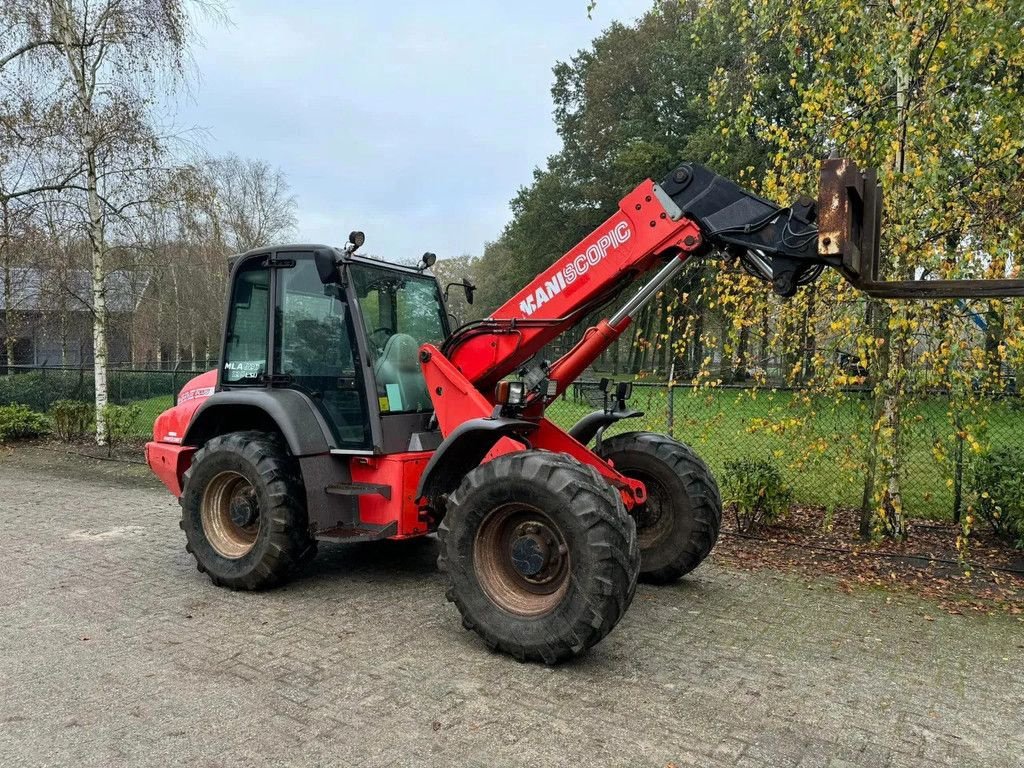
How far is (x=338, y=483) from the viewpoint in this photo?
17.2ft

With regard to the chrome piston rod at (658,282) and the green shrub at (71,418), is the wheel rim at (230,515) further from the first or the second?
the green shrub at (71,418)

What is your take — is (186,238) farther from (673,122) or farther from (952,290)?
(673,122)

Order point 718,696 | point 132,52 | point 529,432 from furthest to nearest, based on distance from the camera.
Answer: point 132,52, point 529,432, point 718,696

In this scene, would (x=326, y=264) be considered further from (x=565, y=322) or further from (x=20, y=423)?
(x=20, y=423)

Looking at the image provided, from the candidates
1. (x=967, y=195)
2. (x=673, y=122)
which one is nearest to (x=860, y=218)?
(x=967, y=195)

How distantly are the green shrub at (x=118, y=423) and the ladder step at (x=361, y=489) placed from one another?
888cm

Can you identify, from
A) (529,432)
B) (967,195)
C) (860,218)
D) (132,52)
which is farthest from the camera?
(132,52)

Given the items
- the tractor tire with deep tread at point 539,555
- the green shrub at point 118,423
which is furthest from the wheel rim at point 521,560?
the green shrub at point 118,423

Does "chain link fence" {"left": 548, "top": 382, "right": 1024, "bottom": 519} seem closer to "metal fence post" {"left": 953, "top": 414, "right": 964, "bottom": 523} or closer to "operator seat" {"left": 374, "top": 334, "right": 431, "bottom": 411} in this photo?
"metal fence post" {"left": 953, "top": 414, "right": 964, "bottom": 523}

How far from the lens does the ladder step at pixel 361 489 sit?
5.10 m

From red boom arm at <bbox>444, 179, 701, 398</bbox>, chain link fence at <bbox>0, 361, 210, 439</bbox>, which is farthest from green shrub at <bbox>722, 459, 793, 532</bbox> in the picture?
chain link fence at <bbox>0, 361, 210, 439</bbox>

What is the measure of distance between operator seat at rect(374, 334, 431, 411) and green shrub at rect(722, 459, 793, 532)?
3.40m

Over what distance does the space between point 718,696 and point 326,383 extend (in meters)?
3.31

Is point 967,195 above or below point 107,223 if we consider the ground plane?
below
